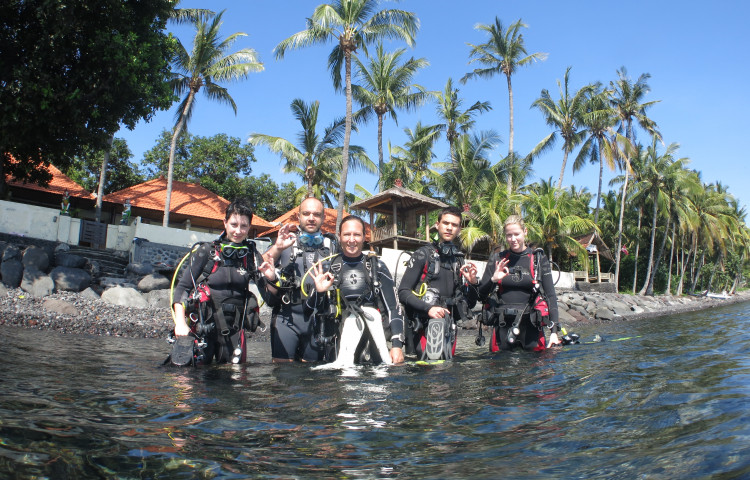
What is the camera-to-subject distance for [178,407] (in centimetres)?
293

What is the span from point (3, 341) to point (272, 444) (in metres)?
5.91

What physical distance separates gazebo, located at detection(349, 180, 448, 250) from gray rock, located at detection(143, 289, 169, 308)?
12072 mm

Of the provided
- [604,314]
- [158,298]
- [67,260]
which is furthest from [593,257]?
[67,260]

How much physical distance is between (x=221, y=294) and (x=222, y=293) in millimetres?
14

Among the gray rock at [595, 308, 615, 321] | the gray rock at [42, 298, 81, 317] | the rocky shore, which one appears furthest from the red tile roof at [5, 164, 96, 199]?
the gray rock at [595, 308, 615, 321]

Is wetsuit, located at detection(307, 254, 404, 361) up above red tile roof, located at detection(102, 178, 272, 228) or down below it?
below

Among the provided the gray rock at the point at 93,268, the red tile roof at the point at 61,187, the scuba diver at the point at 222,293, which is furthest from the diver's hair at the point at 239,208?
the red tile roof at the point at 61,187

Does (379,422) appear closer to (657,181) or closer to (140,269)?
(140,269)

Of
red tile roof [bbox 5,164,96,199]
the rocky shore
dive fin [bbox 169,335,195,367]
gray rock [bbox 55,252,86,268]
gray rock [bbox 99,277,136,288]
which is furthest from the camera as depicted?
red tile roof [bbox 5,164,96,199]

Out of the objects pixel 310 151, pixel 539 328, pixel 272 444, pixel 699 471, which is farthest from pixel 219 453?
pixel 310 151

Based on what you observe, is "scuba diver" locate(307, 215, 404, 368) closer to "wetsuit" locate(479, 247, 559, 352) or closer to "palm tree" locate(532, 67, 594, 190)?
"wetsuit" locate(479, 247, 559, 352)

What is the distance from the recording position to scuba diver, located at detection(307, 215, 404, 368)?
466 centimetres

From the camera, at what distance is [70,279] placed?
12.5 meters

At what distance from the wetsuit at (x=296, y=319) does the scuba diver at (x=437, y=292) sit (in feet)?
3.35
